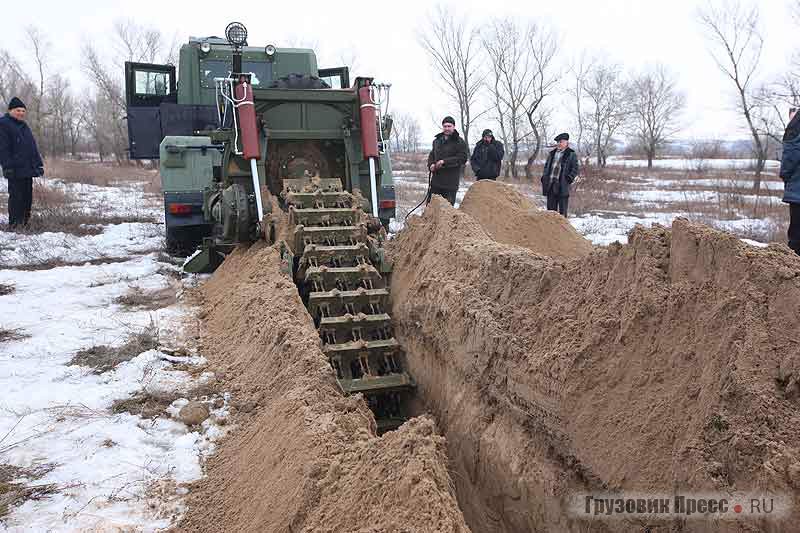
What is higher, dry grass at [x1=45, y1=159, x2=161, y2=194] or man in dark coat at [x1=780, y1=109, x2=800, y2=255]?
dry grass at [x1=45, y1=159, x2=161, y2=194]

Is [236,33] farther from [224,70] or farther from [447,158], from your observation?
[447,158]

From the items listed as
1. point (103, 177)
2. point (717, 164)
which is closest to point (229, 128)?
point (103, 177)

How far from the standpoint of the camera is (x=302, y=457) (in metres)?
2.69

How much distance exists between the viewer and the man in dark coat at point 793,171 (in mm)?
6242

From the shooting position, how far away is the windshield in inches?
333

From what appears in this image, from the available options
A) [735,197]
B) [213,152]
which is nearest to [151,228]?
[213,152]

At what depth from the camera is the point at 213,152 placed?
7613 mm

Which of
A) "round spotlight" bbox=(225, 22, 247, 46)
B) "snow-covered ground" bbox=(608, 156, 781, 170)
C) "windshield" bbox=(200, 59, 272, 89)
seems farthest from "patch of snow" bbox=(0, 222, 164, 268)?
"snow-covered ground" bbox=(608, 156, 781, 170)

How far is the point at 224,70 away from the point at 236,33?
1765mm

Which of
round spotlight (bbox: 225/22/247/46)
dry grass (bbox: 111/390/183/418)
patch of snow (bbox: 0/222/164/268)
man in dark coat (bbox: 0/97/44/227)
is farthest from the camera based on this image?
man in dark coat (bbox: 0/97/44/227)

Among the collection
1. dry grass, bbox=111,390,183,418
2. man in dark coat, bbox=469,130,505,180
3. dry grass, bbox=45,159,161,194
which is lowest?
dry grass, bbox=111,390,183,418

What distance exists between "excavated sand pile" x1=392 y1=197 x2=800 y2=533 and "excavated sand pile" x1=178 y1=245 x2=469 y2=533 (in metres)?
0.62

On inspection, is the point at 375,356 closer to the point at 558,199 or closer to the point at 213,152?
the point at 213,152

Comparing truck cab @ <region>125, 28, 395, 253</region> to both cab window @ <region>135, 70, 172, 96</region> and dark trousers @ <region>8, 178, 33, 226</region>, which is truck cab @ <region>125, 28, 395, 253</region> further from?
dark trousers @ <region>8, 178, 33, 226</region>
